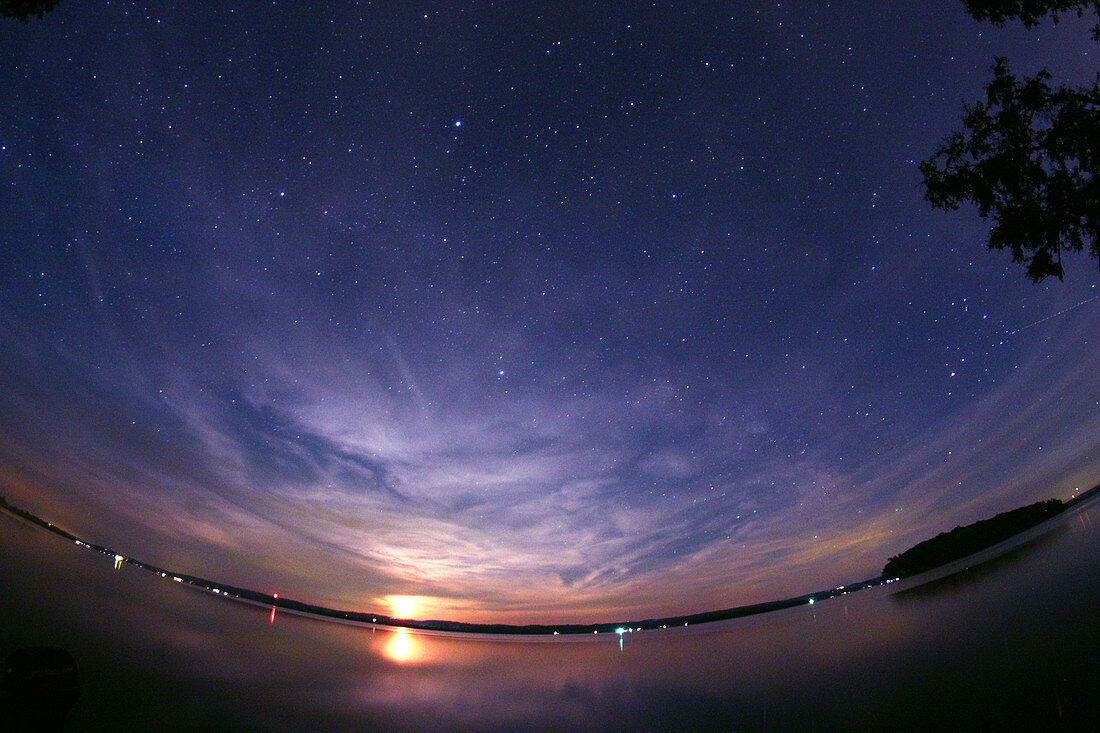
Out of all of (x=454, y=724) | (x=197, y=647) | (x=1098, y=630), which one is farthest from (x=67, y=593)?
(x=1098, y=630)

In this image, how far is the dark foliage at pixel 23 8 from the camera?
28.6ft

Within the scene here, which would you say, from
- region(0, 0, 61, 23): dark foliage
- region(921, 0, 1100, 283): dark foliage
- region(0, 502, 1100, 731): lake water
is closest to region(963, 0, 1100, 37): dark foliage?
region(921, 0, 1100, 283): dark foliage

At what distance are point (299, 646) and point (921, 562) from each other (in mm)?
130712

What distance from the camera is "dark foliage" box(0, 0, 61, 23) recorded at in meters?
8.71

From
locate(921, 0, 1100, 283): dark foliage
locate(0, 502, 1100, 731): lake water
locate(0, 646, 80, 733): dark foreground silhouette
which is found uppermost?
locate(921, 0, 1100, 283): dark foliage

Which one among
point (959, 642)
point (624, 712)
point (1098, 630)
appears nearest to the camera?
point (1098, 630)

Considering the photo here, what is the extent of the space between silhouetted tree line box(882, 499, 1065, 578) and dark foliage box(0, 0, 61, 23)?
4963 inches

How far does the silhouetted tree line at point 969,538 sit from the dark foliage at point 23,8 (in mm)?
126052

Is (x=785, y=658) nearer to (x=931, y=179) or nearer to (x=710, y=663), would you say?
(x=710, y=663)

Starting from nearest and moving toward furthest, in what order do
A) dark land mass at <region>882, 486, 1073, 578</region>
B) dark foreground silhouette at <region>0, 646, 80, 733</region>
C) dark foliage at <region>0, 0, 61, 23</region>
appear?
dark foreground silhouette at <region>0, 646, 80, 733</region>, dark foliage at <region>0, 0, 61, 23</region>, dark land mass at <region>882, 486, 1073, 578</region>

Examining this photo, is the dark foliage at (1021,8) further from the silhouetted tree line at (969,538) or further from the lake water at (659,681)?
the silhouetted tree line at (969,538)

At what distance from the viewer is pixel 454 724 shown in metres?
9.77

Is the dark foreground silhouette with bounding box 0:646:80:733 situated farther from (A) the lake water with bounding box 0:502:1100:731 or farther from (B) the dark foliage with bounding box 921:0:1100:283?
(B) the dark foliage with bounding box 921:0:1100:283

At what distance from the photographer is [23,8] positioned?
28.8 feet
